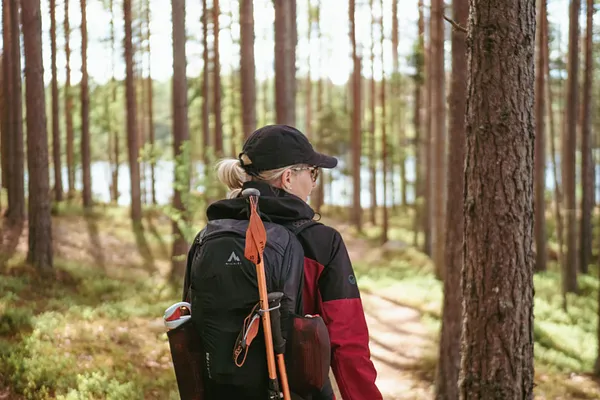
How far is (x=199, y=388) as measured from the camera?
2777mm

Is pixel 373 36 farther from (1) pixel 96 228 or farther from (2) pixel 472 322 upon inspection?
(2) pixel 472 322

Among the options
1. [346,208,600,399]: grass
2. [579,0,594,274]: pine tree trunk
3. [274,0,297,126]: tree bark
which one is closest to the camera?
[346,208,600,399]: grass

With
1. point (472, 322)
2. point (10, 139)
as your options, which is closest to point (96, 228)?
point (10, 139)

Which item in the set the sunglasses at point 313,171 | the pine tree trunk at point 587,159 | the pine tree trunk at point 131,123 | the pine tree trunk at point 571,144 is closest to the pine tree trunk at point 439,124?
the pine tree trunk at point 571,144

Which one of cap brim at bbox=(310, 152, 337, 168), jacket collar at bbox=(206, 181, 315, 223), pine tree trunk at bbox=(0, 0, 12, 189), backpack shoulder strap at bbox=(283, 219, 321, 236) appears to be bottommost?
backpack shoulder strap at bbox=(283, 219, 321, 236)

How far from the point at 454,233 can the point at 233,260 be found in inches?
261

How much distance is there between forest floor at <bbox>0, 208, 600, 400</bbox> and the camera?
738 centimetres

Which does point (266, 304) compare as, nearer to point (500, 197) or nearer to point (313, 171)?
point (313, 171)

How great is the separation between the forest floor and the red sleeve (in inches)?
196

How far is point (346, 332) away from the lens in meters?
2.63

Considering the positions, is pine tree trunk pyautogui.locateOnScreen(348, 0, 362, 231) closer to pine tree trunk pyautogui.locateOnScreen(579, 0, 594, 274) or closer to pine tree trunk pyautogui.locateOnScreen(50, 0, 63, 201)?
pine tree trunk pyautogui.locateOnScreen(579, 0, 594, 274)

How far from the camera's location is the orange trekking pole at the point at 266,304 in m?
2.47

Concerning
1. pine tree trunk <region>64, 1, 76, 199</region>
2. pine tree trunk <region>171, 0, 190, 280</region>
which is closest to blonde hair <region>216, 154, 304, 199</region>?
pine tree trunk <region>171, 0, 190, 280</region>

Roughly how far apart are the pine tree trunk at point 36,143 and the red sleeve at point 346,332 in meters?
10.7
